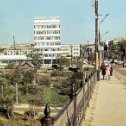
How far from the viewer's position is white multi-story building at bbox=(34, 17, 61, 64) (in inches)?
6368

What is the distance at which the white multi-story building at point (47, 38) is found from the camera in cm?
16175

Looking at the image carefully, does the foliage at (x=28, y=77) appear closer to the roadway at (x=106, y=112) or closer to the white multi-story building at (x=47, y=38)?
the roadway at (x=106, y=112)

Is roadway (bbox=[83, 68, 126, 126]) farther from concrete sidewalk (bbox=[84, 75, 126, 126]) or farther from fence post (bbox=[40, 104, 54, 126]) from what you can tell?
fence post (bbox=[40, 104, 54, 126])

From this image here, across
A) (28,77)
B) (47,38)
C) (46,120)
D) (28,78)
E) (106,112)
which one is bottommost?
(28,78)

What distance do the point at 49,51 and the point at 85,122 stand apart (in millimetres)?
146453

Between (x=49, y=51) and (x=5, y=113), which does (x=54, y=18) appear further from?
(x=5, y=113)

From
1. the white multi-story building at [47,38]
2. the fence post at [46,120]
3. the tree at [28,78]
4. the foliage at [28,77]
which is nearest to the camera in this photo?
the fence post at [46,120]

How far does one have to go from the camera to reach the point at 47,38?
16488 centimetres

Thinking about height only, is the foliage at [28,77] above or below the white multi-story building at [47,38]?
below

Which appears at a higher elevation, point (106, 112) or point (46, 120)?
point (46, 120)

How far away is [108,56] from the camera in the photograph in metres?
196

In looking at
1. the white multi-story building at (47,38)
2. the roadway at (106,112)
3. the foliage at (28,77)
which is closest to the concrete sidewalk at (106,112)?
the roadway at (106,112)

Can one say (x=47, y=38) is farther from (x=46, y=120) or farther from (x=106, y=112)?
(x=46, y=120)

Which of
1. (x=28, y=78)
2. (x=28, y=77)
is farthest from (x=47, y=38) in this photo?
(x=28, y=78)
